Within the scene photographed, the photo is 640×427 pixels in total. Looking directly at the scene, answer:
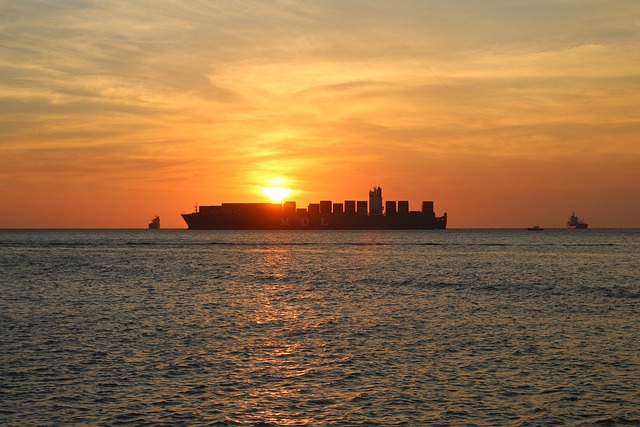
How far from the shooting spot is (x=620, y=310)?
3597 cm

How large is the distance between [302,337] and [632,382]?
12.4 m

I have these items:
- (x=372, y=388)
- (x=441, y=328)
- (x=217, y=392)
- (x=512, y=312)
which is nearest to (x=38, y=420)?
(x=217, y=392)

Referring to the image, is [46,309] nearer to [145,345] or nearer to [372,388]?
[145,345]

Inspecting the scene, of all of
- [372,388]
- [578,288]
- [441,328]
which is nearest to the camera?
[372,388]

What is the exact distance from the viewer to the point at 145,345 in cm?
2500

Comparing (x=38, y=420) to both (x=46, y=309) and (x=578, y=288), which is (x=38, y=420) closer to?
(x=46, y=309)

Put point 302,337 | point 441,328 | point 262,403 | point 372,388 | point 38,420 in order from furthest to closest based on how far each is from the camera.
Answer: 1. point 441,328
2. point 302,337
3. point 372,388
4. point 262,403
5. point 38,420

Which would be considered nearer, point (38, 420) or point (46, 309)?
point (38, 420)

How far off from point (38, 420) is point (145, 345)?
950cm

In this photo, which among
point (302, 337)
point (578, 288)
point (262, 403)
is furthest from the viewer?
point (578, 288)

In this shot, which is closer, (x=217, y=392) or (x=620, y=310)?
(x=217, y=392)

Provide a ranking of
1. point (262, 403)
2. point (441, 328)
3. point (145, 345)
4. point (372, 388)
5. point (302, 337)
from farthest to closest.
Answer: point (441, 328) → point (302, 337) → point (145, 345) → point (372, 388) → point (262, 403)

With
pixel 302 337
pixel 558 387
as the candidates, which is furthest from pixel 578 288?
pixel 558 387

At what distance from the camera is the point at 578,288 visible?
161 feet
